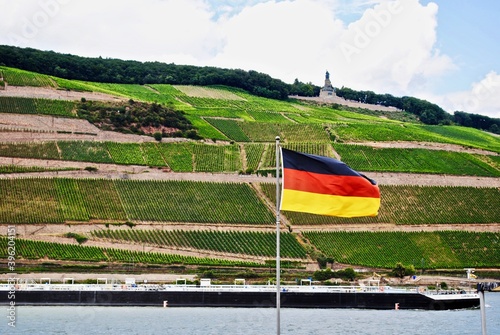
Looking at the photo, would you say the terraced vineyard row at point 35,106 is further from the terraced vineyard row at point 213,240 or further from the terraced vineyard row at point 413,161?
the terraced vineyard row at point 413,161

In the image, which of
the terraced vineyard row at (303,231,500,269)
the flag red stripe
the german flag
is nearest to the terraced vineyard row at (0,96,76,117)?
the terraced vineyard row at (303,231,500,269)

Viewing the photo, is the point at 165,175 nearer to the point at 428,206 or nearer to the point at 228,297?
the point at 428,206

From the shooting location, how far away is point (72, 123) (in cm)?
12500

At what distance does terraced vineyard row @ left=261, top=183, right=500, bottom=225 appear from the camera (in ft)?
363

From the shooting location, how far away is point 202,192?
111 metres

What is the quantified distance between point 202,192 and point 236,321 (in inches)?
1928

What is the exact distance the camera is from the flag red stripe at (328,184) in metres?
26.7

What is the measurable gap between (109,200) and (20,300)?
32816 mm

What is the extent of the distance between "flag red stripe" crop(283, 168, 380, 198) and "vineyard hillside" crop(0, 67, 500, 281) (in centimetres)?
6187

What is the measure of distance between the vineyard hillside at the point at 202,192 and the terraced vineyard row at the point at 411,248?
0.22m

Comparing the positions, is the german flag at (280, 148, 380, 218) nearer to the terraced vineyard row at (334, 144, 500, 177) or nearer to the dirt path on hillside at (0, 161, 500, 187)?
the dirt path on hillside at (0, 161, 500, 187)

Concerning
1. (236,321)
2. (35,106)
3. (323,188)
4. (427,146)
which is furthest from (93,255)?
(427,146)

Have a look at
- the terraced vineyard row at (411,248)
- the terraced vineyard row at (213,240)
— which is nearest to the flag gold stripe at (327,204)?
the terraced vineyard row at (213,240)

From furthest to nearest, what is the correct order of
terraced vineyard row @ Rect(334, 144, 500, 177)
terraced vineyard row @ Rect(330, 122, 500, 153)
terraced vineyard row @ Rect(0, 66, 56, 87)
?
terraced vineyard row @ Rect(330, 122, 500, 153), terraced vineyard row @ Rect(0, 66, 56, 87), terraced vineyard row @ Rect(334, 144, 500, 177)
